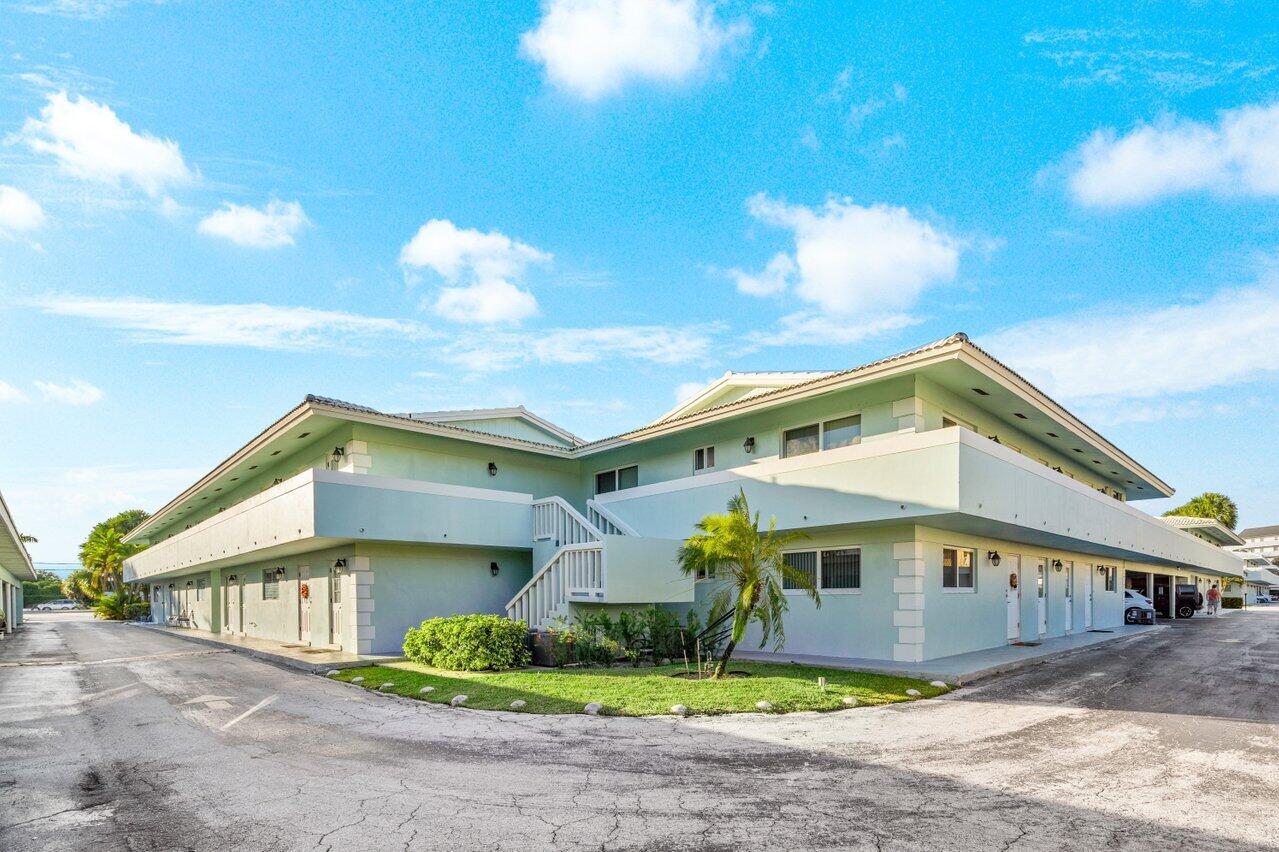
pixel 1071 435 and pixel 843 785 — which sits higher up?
pixel 1071 435

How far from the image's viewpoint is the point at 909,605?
1565 cm

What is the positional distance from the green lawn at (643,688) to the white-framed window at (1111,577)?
22.4 meters

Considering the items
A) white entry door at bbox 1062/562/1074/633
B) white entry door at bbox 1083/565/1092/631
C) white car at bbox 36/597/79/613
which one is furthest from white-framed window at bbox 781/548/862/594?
white car at bbox 36/597/79/613

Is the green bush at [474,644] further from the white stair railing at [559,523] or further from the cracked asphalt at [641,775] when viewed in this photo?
the white stair railing at [559,523]

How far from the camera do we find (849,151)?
60.0 feet

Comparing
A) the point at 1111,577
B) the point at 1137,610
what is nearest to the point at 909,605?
the point at 1111,577

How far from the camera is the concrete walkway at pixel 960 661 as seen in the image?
14.0 meters

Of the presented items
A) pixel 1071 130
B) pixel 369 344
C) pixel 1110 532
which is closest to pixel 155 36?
pixel 369 344

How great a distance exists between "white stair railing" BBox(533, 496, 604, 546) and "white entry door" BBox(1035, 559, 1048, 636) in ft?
46.6

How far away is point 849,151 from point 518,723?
15.3 metres

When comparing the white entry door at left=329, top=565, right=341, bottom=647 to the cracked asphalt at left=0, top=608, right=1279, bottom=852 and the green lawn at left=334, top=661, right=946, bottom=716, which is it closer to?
the green lawn at left=334, top=661, right=946, bottom=716

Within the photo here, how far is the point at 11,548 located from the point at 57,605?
65.8 metres

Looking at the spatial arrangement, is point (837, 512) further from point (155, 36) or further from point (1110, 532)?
point (155, 36)

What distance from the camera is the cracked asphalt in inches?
232
